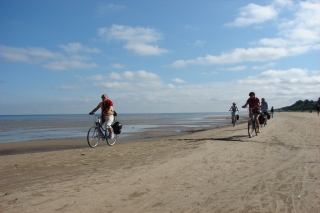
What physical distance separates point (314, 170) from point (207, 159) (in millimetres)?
2589

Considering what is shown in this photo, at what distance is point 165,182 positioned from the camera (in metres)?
5.14

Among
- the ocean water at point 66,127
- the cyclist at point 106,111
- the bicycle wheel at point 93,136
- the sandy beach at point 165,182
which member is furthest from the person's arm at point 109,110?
the ocean water at point 66,127

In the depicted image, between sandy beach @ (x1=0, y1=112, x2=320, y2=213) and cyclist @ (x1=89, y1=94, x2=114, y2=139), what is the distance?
303 cm

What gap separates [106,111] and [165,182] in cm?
667

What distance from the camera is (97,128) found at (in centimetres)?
1132

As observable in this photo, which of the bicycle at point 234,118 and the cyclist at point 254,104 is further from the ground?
the cyclist at point 254,104

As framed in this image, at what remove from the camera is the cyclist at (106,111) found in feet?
36.5

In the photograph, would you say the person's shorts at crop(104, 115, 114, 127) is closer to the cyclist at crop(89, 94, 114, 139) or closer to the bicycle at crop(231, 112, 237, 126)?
the cyclist at crop(89, 94, 114, 139)

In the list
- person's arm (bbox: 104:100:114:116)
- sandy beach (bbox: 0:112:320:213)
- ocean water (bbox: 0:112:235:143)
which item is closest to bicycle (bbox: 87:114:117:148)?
person's arm (bbox: 104:100:114:116)

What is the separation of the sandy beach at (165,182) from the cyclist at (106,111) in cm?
303

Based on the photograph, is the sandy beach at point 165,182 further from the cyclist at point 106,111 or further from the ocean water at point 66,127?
the ocean water at point 66,127

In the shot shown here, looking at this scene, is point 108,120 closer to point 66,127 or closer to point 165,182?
point 165,182

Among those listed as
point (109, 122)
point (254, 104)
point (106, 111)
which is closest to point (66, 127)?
point (109, 122)

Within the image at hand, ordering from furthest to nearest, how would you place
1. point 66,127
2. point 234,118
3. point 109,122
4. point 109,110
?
point 66,127 < point 234,118 < point 109,122 < point 109,110
